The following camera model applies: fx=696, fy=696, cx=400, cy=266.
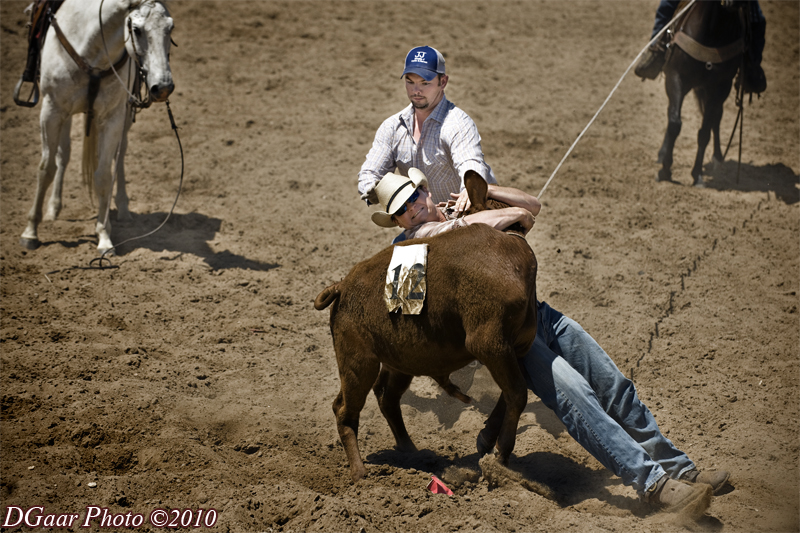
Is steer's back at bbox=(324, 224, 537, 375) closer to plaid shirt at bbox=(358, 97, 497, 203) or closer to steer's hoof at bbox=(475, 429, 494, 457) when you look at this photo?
steer's hoof at bbox=(475, 429, 494, 457)

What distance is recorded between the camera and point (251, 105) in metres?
8.98

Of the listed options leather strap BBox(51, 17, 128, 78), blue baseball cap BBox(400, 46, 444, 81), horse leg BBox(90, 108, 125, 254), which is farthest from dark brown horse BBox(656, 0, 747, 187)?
leather strap BBox(51, 17, 128, 78)

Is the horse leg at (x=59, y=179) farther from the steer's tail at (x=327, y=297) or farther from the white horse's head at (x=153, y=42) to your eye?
the steer's tail at (x=327, y=297)

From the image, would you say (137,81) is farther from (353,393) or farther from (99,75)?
(353,393)

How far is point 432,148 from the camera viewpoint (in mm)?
4031

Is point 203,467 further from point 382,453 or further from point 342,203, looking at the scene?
point 342,203

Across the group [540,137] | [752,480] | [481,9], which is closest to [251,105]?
[540,137]

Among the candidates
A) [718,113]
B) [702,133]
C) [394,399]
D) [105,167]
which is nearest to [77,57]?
[105,167]

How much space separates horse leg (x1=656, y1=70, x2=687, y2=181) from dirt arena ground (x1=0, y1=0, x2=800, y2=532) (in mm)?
215

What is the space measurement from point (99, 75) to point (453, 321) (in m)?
4.56

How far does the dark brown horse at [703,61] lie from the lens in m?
7.38

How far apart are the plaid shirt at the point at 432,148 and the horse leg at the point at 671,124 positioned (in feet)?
14.0

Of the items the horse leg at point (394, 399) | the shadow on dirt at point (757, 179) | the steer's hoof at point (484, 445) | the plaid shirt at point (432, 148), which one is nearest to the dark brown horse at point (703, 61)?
the shadow on dirt at point (757, 179)

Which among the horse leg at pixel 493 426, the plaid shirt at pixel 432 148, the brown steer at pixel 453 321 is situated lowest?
the horse leg at pixel 493 426
